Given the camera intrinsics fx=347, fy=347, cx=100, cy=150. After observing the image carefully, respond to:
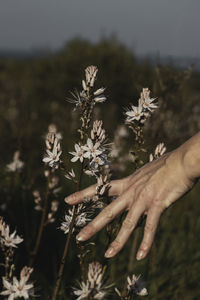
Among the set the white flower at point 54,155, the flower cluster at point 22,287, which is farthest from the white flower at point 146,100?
the flower cluster at point 22,287

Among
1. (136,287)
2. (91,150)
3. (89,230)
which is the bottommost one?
(136,287)

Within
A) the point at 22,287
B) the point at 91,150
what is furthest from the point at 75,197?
the point at 22,287

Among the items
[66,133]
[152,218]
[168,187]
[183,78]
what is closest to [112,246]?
[152,218]

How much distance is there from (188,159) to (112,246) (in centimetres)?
55

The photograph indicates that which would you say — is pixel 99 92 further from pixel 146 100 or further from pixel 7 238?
pixel 7 238

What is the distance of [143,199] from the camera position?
1.67m

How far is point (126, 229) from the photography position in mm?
1616

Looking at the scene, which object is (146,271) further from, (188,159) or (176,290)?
(188,159)

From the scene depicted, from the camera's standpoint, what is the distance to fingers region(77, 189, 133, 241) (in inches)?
64.5

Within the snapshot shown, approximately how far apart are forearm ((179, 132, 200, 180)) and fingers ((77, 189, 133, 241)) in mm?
301

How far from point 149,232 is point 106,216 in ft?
0.71

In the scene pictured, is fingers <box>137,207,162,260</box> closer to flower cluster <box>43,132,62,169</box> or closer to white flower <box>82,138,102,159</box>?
white flower <box>82,138,102,159</box>

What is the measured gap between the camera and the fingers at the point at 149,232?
63.5 inches

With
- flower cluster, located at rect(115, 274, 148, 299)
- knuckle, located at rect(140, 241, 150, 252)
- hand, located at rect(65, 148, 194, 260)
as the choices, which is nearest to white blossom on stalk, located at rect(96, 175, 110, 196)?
hand, located at rect(65, 148, 194, 260)
